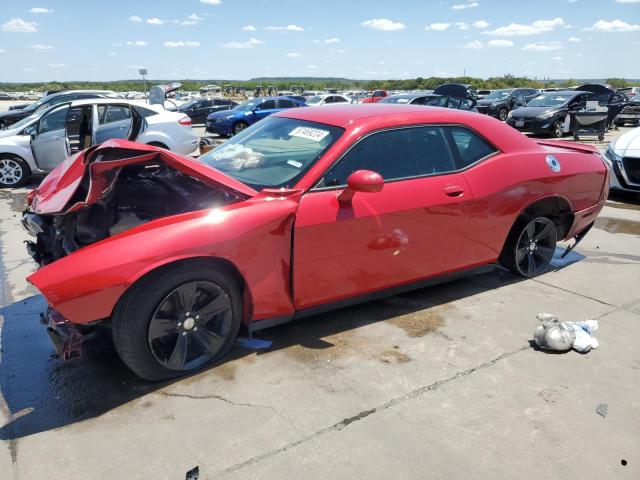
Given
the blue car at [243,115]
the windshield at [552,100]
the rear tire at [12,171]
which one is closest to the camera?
the rear tire at [12,171]

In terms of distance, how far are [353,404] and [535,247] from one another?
279 centimetres

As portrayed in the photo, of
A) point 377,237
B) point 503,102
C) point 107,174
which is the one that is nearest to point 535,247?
point 377,237

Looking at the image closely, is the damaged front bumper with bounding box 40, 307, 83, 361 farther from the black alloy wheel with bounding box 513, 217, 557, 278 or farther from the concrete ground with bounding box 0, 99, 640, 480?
the black alloy wheel with bounding box 513, 217, 557, 278

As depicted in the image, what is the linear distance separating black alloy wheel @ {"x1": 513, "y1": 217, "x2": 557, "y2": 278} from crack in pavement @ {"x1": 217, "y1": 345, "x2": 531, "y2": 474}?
1.37 m

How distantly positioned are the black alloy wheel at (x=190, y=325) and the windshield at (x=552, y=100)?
1704 centimetres

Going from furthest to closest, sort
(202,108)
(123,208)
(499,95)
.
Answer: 1. (499,95)
2. (202,108)
3. (123,208)

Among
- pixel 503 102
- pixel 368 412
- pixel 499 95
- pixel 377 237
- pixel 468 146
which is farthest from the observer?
pixel 499 95

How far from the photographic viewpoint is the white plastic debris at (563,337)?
138 inches

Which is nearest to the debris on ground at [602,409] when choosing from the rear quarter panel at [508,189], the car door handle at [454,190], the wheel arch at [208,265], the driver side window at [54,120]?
the rear quarter panel at [508,189]

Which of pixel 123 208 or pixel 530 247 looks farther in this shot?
pixel 530 247

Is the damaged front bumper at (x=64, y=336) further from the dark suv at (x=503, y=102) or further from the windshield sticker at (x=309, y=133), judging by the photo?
the dark suv at (x=503, y=102)

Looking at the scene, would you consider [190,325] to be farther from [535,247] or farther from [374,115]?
[535,247]

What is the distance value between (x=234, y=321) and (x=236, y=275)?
0.30 m

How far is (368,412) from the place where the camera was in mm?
2824
